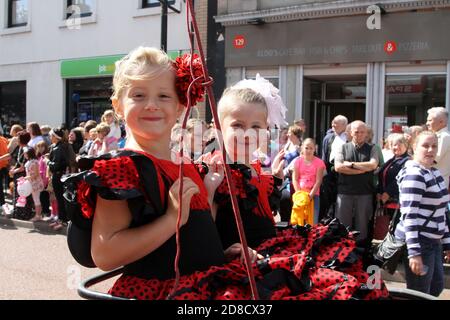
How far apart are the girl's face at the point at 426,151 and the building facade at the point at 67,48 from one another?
8173 mm

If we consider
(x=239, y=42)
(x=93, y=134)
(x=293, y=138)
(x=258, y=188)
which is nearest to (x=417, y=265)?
(x=258, y=188)

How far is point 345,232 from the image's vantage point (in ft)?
7.11

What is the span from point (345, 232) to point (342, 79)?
8110 mm

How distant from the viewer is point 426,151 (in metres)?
3.74

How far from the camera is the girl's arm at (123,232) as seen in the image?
1.69 m

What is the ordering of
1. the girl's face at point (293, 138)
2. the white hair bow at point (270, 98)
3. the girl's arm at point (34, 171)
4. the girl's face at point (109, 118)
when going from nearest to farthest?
1. the white hair bow at point (270, 98)
2. the girl's face at point (293, 138)
3. the girl's face at point (109, 118)
4. the girl's arm at point (34, 171)

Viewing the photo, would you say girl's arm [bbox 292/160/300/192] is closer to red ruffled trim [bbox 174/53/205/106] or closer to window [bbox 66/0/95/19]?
red ruffled trim [bbox 174/53/205/106]

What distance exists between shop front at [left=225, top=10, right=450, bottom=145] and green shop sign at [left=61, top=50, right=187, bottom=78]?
10.9 feet

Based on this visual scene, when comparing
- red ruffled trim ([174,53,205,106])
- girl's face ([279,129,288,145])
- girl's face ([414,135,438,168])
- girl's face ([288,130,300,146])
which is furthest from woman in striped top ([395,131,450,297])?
girl's face ([279,129,288,145])

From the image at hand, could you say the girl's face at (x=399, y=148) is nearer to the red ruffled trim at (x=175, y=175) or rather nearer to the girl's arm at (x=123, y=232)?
the red ruffled trim at (x=175, y=175)

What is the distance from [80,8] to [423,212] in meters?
11.9

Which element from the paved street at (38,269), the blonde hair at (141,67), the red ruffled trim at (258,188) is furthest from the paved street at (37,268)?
the blonde hair at (141,67)

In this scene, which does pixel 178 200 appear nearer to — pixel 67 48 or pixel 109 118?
pixel 109 118
